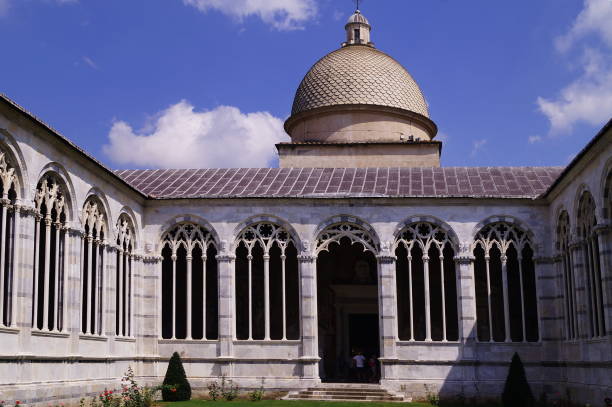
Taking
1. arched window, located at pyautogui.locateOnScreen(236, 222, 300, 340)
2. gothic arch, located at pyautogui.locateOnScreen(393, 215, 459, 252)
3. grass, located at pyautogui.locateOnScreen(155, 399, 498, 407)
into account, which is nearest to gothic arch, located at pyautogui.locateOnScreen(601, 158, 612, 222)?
gothic arch, located at pyautogui.locateOnScreen(393, 215, 459, 252)

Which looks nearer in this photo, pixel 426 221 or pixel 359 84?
pixel 426 221

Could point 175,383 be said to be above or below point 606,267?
below

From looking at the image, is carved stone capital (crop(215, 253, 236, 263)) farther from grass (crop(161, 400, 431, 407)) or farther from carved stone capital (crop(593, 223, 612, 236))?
carved stone capital (crop(593, 223, 612, 236))

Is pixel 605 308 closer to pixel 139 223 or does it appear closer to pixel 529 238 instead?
pixel 529 238

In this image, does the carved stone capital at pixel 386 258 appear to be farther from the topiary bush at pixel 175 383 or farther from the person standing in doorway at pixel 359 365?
the topiary bush at pixel 175 383

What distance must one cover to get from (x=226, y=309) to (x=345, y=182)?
6.22 m

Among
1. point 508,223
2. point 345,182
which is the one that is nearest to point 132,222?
point 345,182

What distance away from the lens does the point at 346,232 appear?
2884 cm

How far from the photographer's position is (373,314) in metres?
34.5

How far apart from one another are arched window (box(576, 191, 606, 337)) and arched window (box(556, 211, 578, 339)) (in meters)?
1.16

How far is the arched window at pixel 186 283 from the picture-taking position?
2898 cm

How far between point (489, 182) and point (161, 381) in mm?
13237

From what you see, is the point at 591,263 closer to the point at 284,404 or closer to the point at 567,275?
the point at 567,275

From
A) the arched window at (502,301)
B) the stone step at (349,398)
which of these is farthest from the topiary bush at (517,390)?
the arched window at (502,301)
